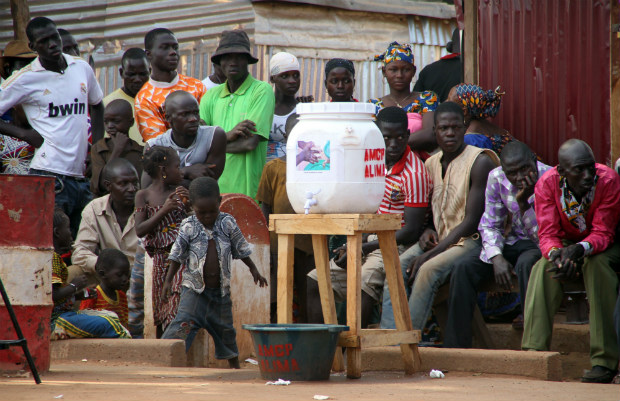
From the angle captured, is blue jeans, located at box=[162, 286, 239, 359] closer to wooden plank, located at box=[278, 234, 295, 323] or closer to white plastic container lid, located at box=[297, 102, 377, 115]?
wooden plank, located at box=[278, 234, 295, 323]

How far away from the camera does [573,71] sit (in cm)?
846

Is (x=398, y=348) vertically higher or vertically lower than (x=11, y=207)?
lower

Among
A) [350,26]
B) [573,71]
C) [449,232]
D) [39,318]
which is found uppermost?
[350,26]

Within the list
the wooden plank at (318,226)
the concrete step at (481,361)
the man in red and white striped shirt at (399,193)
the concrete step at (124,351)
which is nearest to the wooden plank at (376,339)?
the concrete step at (481,361)

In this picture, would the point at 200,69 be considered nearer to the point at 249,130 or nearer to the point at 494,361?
the point at 249,130

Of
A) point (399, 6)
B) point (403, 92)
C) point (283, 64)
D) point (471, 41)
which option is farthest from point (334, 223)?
point (399, 6)

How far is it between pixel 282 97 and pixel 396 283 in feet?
10.9

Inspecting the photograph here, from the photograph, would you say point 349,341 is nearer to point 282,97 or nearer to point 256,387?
point 256,387

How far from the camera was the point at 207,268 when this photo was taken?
6.87m

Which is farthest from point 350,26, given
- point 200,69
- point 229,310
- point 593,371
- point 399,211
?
point 593,371

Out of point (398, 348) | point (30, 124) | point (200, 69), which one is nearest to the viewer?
point (398, 348)

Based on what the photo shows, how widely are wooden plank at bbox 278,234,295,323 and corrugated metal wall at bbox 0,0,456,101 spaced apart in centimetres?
623

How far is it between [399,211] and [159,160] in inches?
77.8

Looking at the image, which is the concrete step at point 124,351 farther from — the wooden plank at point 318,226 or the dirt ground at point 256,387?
the wooden plank at point 318,226
